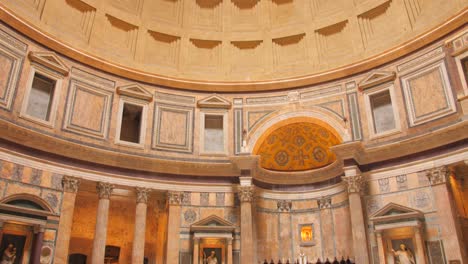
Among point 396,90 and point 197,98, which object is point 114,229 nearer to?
point 197,98

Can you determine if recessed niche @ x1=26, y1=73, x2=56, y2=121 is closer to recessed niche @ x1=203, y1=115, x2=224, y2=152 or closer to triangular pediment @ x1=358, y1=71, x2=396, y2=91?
recessed niche @ x1=203, y1=115, x2=224, y2=152

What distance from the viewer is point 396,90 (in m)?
18.1

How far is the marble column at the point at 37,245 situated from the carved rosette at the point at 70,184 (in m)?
1.91

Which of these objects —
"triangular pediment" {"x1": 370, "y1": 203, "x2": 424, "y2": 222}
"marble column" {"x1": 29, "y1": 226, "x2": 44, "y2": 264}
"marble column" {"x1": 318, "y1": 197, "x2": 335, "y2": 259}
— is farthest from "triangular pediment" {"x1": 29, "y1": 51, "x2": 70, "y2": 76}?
"triangular pediment" {"x1": 370, "y1": 203, "x2": 424, "y2": 222}

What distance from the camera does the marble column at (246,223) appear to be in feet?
57.2

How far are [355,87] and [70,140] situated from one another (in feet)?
42.9

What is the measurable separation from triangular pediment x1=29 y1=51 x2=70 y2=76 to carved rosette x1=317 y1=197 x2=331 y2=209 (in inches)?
520

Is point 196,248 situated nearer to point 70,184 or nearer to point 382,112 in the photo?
point 70,184

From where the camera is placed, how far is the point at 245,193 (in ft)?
59.6

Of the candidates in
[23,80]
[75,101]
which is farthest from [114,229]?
[23,80]

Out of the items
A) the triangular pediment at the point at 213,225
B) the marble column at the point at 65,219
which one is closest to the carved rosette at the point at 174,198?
the triangular pediment at the point at 213,225

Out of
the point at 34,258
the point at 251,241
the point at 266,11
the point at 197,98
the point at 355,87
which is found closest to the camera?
the point at 34,258

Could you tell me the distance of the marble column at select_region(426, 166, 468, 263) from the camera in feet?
47.4

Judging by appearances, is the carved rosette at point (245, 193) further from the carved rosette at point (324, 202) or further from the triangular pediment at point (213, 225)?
the carved rosette at point (324, 202)
